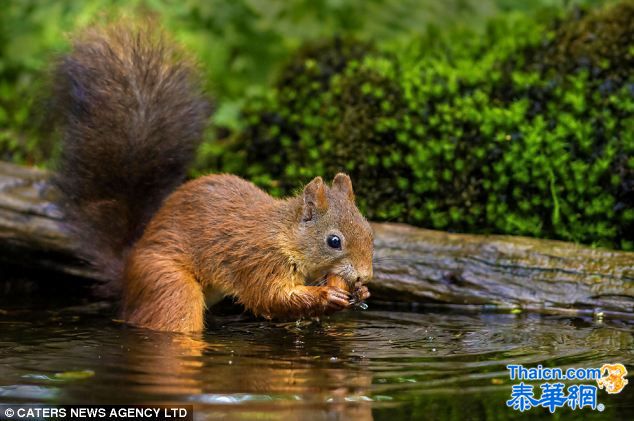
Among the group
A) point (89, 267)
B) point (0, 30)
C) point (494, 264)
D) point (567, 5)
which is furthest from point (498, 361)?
point (0, 30)

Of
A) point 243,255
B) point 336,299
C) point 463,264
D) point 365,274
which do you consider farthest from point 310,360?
point 463,264

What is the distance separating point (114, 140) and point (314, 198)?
4.07ft

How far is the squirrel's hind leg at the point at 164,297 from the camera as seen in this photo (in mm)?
4496

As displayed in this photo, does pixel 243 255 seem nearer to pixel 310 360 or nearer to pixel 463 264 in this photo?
pixel 310 360

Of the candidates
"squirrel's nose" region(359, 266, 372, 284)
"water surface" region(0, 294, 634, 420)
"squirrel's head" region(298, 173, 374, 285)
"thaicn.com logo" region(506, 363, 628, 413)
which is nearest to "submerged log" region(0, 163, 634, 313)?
"water surface" region(0, 294, 634, 420)

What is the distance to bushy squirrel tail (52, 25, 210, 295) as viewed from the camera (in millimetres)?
4957

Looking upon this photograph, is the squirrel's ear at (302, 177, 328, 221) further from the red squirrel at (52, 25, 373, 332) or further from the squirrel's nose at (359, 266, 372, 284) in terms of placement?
the squirrel's nose at (359, 266, 372, 284)

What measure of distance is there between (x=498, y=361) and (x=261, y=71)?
209 inches

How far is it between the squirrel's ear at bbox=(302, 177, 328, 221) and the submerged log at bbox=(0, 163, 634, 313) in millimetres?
690

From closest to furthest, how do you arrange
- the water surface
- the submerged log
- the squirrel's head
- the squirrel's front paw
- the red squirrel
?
the water surface
the squirrel's front paw
the squirrel's head
the red squirrel
the submerged log

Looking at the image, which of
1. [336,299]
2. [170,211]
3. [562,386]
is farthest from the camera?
[170,211]

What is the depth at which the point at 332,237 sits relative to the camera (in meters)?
4.36

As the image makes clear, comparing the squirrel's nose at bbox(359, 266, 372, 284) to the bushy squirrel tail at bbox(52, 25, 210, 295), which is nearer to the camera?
the squirrel's nose at bbox(359, 266, 372, 284)

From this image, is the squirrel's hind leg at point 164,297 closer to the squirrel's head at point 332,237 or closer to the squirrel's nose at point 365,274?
the squirrel's head at point 332,237
